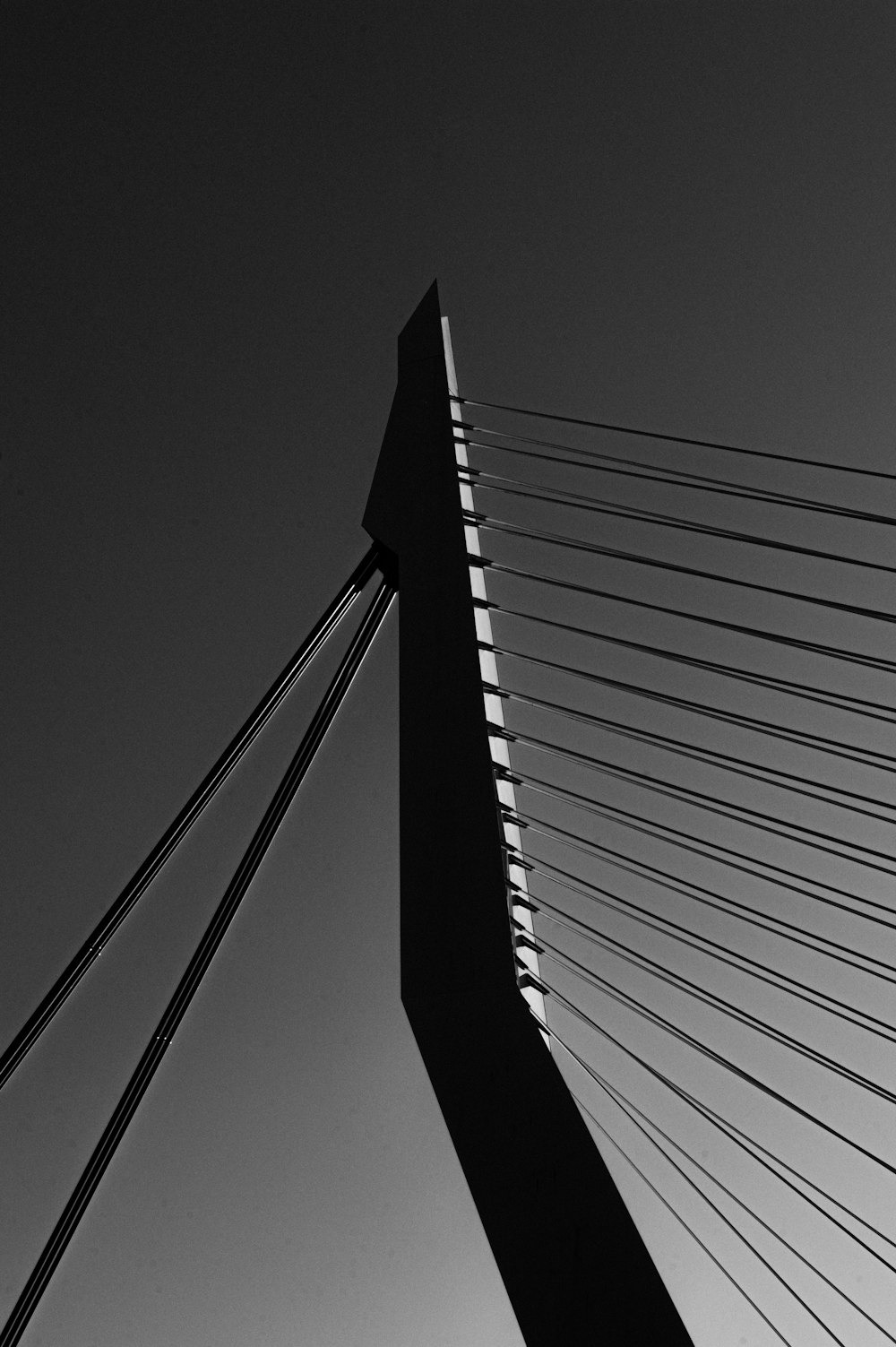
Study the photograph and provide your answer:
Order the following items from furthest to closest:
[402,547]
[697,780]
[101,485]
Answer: [101,485] < [697,780] < [402,547]

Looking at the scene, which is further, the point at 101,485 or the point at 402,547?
the point at 101,485

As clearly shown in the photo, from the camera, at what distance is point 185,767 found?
27.7 feet

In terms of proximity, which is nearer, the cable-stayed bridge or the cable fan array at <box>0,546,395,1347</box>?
the cable-stayed bridge

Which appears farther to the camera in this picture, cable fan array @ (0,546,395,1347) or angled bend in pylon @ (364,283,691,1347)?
cable fan array @ (0,546,395,1347)

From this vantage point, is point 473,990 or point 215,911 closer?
point 473,990

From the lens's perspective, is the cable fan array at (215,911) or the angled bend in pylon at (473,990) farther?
the cable fan array at (215,911)

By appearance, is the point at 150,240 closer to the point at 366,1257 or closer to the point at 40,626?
the point at 40,626

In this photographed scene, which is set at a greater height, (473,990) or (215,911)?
(215,911)

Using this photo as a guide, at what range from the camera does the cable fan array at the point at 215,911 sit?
15.9 feet

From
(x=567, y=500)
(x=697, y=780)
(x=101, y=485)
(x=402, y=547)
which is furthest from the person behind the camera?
(x=101, y=485)

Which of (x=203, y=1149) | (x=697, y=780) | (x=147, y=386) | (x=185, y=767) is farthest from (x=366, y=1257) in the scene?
(x=147, y=386)

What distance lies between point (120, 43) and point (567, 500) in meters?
5.57

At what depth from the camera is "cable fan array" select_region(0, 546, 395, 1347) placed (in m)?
4.85

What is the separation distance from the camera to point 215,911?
5070 mm
